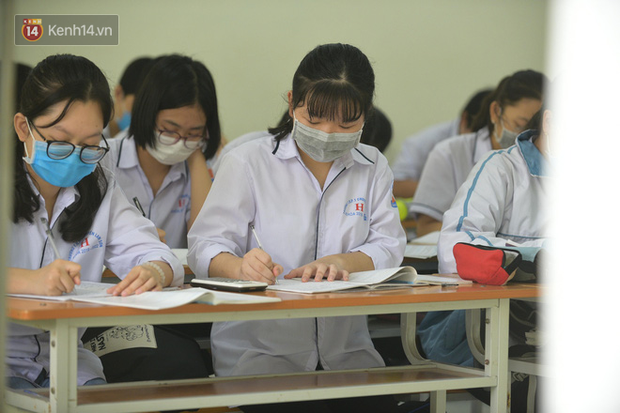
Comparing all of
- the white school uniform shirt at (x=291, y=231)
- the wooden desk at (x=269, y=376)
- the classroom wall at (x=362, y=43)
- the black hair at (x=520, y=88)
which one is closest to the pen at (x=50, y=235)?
the wooden desk at (x=269, y=376)

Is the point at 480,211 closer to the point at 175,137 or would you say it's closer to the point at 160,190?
the point at 175,137

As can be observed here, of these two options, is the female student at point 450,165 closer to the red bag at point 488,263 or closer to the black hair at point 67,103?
the red bag at point 488,263

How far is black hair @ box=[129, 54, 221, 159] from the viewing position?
254cm

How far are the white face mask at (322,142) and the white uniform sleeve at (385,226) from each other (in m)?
0.20

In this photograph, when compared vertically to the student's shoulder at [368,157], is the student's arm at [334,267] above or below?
below

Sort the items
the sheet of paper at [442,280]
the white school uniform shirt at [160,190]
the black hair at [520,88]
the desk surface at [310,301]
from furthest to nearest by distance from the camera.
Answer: the black hair at [520,88] → the white school uniform shirt at [160,190] → the sheet of paper at [442,280] → the desk surface at [310,301]

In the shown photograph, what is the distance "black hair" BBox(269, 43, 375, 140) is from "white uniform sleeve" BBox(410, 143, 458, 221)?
1691 mm

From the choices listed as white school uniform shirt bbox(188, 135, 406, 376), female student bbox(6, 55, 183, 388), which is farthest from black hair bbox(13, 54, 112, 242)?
white school uniform shirt bbox(188, 135, 406, 376)

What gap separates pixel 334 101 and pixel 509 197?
0.72 m

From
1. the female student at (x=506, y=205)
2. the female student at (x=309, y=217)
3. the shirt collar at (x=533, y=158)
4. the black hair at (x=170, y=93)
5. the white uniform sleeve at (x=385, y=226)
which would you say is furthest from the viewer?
the black hair at (x=170, y=93)

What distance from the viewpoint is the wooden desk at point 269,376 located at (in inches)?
50.7

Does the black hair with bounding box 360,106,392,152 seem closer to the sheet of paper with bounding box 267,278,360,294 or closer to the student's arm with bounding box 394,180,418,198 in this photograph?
the student's arm with bounding box 394,180,418,198

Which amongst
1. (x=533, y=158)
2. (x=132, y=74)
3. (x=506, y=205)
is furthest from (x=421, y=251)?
(x=132, y=74)

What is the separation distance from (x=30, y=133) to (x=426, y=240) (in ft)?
5.79
